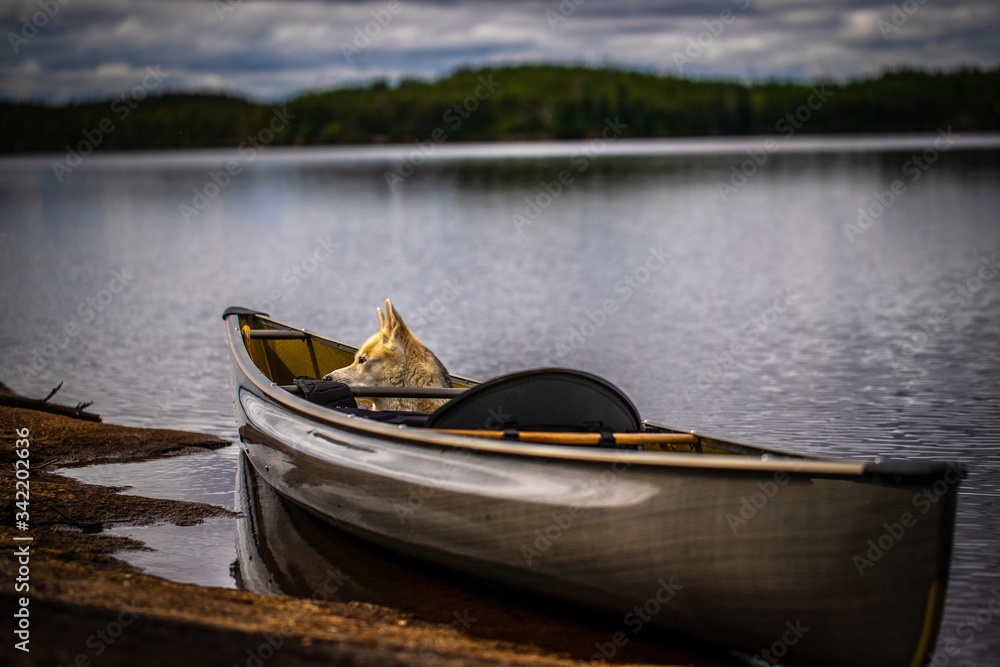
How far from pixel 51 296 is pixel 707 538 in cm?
2082

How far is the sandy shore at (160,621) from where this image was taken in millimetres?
4520

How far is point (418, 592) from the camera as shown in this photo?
21.5 ft

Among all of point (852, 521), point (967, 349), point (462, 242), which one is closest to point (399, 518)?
point (852, 521)

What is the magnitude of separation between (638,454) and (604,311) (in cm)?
1376

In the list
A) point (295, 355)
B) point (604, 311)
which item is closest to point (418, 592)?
point (295, 355)

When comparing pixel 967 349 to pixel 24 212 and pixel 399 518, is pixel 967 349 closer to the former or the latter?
pixel 399 518

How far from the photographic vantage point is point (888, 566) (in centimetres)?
474

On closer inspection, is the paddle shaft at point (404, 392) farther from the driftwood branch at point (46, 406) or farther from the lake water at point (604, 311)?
the driftwood branch at point (46, 406)

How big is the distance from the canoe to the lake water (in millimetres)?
1377

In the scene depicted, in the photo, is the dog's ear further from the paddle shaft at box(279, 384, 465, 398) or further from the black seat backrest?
the black seat backrest

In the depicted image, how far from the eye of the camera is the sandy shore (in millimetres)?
4520

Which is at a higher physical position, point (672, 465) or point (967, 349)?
point (672, 465)

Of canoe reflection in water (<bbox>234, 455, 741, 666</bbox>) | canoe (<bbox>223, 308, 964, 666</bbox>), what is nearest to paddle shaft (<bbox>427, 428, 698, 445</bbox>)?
canoe (<bbox>223, 308, 964, 666</bbox>)

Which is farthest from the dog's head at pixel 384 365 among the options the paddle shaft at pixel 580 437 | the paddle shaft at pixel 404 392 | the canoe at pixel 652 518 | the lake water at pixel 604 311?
the paddle shaft at pixel 580 437
